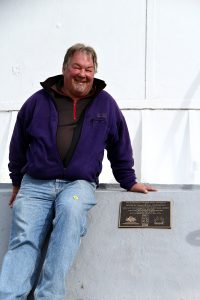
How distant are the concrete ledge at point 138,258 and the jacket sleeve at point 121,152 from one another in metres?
0.19

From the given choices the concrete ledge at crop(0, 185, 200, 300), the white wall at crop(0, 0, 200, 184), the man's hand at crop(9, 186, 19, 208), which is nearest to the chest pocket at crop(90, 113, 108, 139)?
the concrete ledge at crop(0, 185, 200, 300)

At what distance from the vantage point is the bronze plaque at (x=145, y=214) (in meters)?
3.36

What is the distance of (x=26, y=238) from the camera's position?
301 centimetres

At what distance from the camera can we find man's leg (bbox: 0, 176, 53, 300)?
2.90m

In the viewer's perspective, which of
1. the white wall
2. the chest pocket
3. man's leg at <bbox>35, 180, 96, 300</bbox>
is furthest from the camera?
the white wall

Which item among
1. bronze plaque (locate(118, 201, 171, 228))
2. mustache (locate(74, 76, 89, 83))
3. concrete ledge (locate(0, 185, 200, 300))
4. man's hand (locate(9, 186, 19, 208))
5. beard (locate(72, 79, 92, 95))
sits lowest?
concrete ledge (locate(0, 185, 200, 300))

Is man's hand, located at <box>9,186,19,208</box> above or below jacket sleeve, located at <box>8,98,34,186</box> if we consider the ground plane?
below

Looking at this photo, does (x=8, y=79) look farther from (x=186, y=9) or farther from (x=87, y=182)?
(x=87, y=182)

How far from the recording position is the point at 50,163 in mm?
3201

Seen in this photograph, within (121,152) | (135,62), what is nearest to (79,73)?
(121,152)

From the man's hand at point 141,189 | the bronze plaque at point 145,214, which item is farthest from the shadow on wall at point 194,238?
the man's hand at point 141,189

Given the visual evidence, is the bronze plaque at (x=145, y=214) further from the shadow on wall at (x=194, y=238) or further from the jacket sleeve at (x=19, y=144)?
the jacket sleeve at (x=19, y=144)

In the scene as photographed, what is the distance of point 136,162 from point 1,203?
176 centimetres

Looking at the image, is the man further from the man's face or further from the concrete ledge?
the concrete ledge
